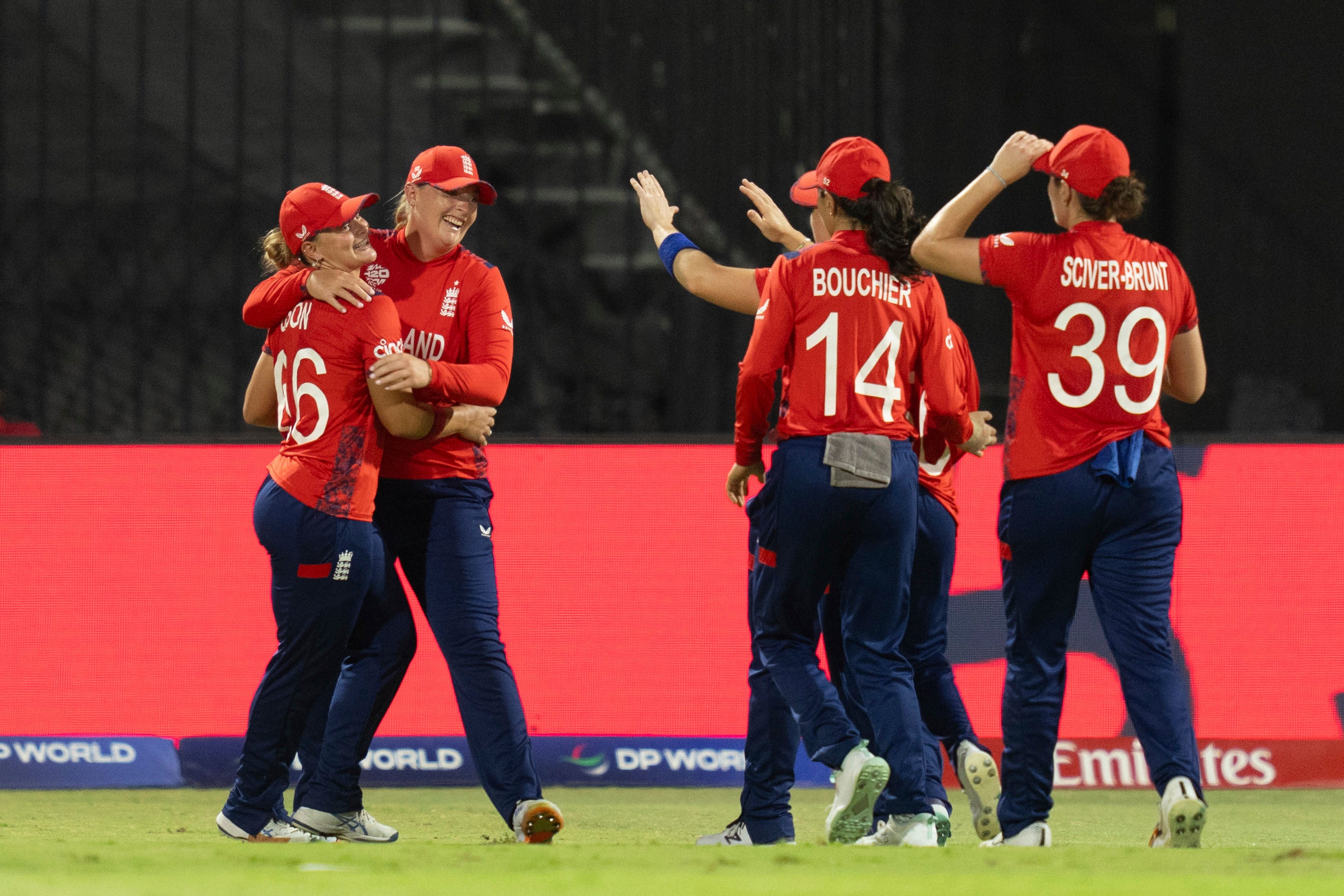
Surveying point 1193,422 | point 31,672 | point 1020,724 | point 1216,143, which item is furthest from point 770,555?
point 1216,143

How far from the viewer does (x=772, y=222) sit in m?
4.57

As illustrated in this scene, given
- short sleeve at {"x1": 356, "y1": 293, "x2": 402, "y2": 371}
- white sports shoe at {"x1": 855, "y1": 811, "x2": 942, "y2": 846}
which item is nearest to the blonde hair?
short sleeve at {"x1": 356, "y1": 293, "x2": 402, "y2": 371}

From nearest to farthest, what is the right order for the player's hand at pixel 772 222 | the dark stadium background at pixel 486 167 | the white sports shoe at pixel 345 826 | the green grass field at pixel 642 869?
the green grass field at pixel 642 869 → the white sports shoe at pixel 345 826 → the player's hand at pixel 772 222 → the dark stadium background at pixel 486 167

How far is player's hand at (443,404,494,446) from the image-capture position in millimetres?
4230

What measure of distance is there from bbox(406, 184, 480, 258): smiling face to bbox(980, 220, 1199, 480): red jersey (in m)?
1.39

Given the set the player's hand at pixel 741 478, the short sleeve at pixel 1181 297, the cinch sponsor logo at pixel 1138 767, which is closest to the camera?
the short sleeve at pixel 1181 297

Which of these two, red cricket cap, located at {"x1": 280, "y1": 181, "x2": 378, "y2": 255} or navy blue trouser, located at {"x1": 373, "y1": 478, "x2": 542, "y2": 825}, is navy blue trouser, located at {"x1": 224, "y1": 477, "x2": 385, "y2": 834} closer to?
navy blue trouser, located at {"x1": 373, "y1": 478, "x2": 542, "y2": 825}

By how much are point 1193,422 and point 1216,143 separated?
1411 mm

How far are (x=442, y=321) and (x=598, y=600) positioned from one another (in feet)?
7.11

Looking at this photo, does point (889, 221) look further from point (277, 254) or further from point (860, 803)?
point (277, 254)

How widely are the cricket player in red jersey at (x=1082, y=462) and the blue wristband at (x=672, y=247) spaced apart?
0.66 m

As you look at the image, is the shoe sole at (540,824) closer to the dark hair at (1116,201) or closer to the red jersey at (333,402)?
the red jersey at (333,402)

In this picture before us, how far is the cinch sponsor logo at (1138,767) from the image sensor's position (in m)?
6.08

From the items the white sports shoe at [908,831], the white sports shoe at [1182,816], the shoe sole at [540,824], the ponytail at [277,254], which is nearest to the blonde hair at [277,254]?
the ponytail at [277,254]
